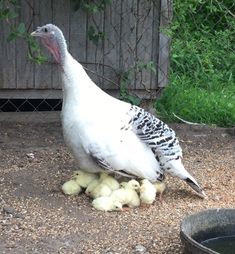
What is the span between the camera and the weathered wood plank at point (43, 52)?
597cm

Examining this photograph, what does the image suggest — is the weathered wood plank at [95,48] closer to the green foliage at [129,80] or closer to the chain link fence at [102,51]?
the chain link fence at [102,51]

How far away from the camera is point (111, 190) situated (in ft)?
13.7

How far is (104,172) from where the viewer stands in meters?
4.29

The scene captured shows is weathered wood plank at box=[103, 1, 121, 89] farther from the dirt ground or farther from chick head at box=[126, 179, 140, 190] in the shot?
chick head at box=[126, 179, 140, 190]

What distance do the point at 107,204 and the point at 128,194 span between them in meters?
0.14

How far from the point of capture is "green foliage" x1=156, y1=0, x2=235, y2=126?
660cm

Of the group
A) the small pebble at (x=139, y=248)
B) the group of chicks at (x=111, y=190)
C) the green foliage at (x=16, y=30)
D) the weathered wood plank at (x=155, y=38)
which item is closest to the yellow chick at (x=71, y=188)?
the group of chicks at (x=111, y=190)

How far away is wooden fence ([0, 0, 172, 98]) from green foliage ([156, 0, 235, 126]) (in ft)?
0.79

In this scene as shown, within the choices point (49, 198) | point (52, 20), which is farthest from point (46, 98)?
point (49, 198)

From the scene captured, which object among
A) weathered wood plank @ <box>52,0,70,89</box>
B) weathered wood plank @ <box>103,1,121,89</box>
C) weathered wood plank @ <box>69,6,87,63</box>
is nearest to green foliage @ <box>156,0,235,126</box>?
weathered wood plank @ <box>103,1,121,89</box>

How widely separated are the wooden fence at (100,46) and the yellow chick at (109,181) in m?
2.02

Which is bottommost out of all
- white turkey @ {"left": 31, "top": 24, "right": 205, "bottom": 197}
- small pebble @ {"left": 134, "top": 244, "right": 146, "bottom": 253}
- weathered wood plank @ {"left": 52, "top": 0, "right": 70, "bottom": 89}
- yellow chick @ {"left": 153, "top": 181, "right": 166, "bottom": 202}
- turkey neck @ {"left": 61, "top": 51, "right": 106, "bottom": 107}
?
small pebble @ {"left": 134, "top": 244, "right": 146, "bottom": 253}

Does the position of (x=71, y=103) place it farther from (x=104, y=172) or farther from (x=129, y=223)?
(x=129, y=223)

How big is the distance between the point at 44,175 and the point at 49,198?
48 centimetres
